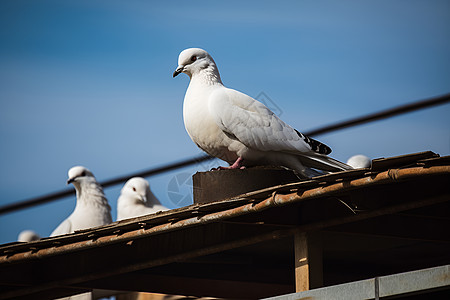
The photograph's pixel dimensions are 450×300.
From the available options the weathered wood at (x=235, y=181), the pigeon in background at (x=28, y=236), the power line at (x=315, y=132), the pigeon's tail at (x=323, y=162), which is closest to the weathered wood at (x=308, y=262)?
the weathered wood at (x=235, y=181)

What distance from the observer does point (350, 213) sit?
769cm

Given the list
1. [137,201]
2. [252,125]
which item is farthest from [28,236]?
[252,125]

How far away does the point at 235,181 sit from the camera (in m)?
9.04

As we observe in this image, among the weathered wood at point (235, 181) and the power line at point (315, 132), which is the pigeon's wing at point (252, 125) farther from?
the power line at point (315, 132)

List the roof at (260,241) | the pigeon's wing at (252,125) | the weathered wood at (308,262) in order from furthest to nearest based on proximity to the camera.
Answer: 1. the pigeon's wing at (252,125)
2. the weathered wood at (308,262)
3. the roof at (260,241)

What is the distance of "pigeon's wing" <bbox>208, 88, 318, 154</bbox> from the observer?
939 centimetres

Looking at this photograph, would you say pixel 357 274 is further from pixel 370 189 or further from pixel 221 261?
pixel 370 189

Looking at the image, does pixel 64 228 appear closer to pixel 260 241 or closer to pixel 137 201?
pixel 137 201

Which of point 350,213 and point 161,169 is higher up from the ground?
point 161,169

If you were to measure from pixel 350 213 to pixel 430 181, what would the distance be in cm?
84

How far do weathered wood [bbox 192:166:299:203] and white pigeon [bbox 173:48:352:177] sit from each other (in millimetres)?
338

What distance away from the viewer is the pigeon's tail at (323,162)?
9.45 metres

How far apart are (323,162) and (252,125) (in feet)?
2.66

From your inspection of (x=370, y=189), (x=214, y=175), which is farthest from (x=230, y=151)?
(x=370, y=189)
